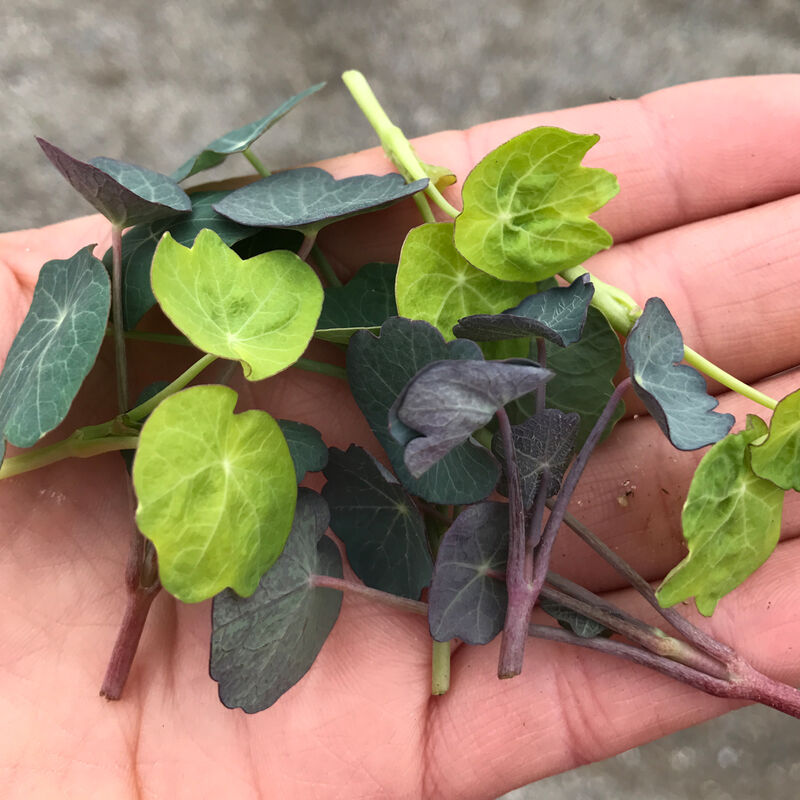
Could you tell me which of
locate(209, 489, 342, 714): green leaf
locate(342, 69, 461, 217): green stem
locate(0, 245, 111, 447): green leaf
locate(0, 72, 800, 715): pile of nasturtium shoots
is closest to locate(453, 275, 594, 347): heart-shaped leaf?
locate(0, 72, 800, 715): pile of nasturtium shoots

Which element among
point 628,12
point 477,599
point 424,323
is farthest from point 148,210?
point 628,12

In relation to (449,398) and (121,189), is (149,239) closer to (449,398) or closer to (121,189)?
(121,189)

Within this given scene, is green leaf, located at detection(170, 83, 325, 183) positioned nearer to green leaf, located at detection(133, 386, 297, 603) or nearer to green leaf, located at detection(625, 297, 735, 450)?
green leaf, located at detection(133, 386, 297, 603)

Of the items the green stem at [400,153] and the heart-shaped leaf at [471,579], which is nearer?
the heart-shaped leaf at [471,579]

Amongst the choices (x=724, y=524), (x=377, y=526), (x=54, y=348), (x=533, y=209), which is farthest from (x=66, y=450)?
(x=724, y=524)

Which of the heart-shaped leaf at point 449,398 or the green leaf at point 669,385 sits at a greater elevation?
the heart-shaped leaf at point 449,398

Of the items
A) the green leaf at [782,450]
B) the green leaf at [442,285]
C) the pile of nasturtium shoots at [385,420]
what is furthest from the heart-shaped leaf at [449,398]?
the green leaf at [782,450]

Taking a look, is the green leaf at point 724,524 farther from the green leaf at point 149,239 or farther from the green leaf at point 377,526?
the green leaf at point 149,239
